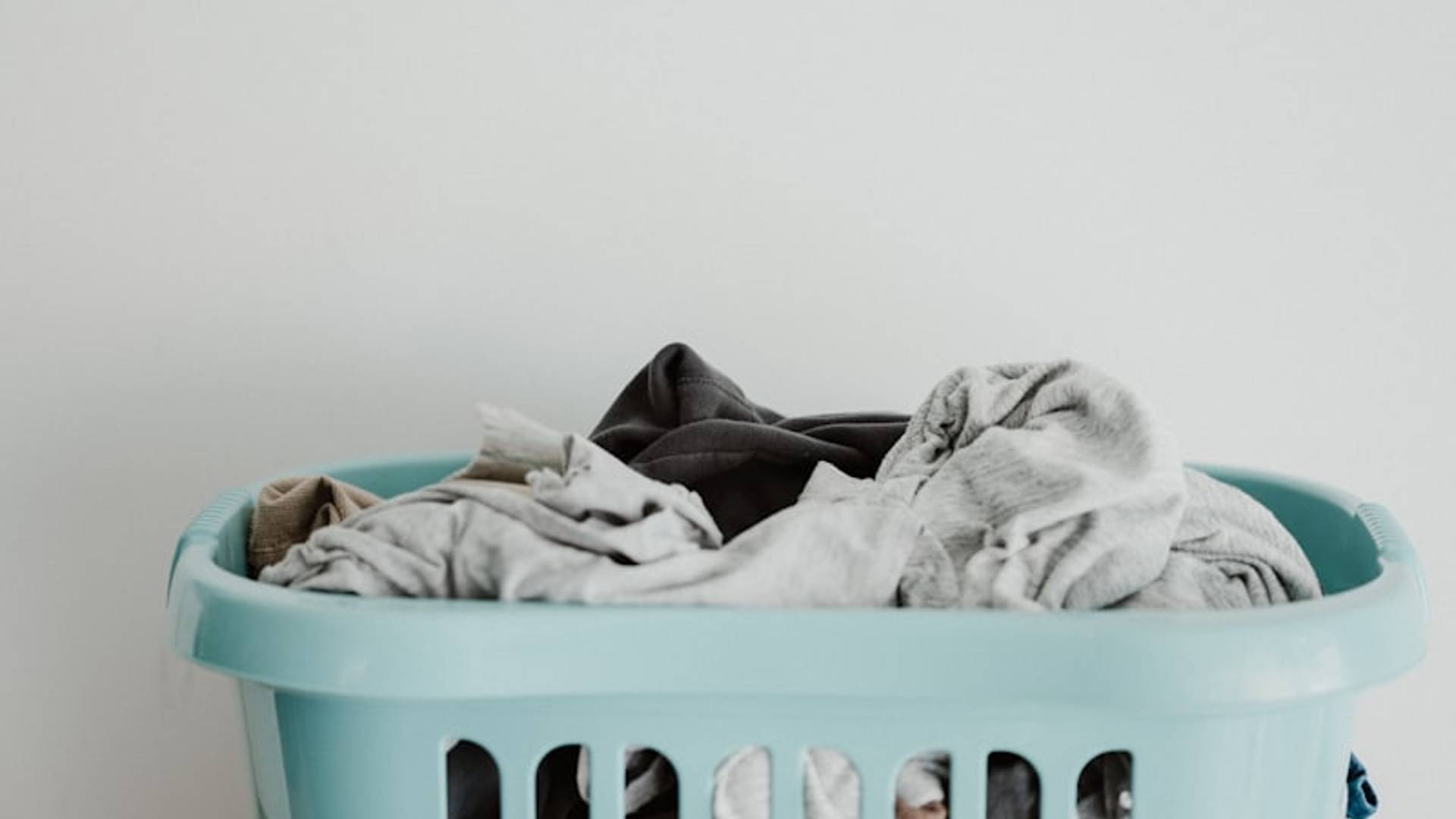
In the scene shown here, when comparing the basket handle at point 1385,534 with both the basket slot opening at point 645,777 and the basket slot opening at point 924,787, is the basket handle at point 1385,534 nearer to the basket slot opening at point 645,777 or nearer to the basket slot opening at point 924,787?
the basket slot opening at point 924,787

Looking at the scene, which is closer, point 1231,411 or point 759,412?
point 759,412

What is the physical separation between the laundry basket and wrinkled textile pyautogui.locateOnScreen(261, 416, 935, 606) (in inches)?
0.9

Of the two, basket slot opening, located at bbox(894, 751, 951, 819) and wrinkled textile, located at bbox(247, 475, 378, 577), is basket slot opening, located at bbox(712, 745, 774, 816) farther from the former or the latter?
wrinkled textile, located at bbox(247, 475, 378, 577)

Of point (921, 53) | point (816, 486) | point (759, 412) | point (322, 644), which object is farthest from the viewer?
point (921, 53)

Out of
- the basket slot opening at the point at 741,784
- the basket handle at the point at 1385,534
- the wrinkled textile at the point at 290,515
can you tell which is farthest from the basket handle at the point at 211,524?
the basket handle at the point at 1385,534

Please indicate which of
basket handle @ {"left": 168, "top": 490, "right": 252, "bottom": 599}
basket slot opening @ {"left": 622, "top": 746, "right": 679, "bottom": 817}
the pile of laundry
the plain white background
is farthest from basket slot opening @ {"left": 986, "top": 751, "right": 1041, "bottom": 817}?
the plain white background

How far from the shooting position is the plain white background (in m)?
1.13

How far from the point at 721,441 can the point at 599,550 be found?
183 mm

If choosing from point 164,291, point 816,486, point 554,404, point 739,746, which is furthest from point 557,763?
point 164,291

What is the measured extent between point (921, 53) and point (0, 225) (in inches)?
25.1

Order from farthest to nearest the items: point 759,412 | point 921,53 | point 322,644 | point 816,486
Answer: point 921,53 < point 759,412 < point 816,486 < point 322,644

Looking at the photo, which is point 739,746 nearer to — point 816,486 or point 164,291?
point 816,486

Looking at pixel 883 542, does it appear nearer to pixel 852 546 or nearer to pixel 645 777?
pixel 852 546

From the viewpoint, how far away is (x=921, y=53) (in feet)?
3.73
